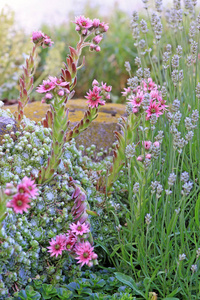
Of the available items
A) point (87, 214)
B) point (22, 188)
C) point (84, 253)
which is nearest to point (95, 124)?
point (87, 214)

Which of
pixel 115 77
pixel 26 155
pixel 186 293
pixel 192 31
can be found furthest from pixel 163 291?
pixel 115 77

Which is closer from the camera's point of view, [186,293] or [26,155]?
[186,293]

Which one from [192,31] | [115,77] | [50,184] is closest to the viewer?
[50,184]

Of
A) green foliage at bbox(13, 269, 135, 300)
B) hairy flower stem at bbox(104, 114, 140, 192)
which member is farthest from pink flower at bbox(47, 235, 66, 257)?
hairy flower stem at bbox(104, 114, 140, 192)

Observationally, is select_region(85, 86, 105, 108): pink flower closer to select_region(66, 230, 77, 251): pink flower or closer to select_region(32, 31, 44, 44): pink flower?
select_region(32, 31, 44, 44): pink flower

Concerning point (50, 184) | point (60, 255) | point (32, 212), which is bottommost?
point (60, 255)

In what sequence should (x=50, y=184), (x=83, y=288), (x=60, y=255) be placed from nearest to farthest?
1. (x=83, y=288)
2. (x=60, y=255)
3. (x=50, y=184)

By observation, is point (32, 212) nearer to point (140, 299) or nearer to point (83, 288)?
point (83, 288)

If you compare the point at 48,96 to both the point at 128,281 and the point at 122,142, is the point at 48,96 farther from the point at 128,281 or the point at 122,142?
the point at 128,281

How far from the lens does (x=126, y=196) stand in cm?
263

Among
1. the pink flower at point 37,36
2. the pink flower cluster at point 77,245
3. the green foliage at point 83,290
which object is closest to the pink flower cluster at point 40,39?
the pink flower at point 37,36

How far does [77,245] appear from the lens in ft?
6.67

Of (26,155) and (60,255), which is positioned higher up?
(26,155)

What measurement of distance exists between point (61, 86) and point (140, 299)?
47.3 inches
